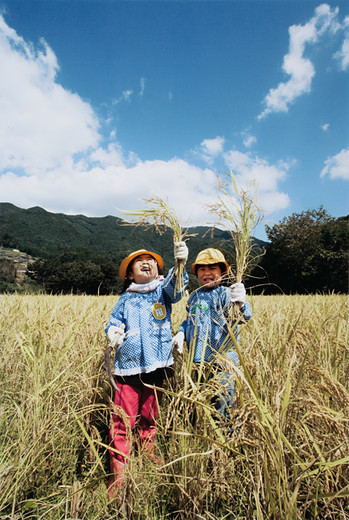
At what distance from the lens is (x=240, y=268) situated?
1.62 meters

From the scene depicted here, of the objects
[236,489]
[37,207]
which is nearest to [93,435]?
[236,489]

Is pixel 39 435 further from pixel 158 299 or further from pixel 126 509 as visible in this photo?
pixel 158 299

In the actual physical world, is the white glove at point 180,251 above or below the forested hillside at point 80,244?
below

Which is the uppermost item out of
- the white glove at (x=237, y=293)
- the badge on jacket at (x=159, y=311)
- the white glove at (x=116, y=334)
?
the white glove at (x=237, y=293)

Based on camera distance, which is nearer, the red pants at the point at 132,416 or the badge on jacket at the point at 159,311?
the red pants at the point at 132,416

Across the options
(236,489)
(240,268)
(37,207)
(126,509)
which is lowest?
(126,509)

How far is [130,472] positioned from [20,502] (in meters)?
0.51

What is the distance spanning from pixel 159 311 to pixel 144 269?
0.36 m

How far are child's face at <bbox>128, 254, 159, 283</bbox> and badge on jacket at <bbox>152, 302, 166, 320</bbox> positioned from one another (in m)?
0.25

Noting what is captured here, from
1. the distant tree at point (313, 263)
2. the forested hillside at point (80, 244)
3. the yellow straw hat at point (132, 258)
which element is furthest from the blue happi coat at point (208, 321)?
the distant tree at point (313, 263)

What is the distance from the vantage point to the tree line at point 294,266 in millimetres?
22953

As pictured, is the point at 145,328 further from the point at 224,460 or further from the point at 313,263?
the point at 313,263

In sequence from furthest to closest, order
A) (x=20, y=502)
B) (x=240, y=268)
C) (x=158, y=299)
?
(x=158, y=299) < (x=240, y=268) < (x=20, y=502)

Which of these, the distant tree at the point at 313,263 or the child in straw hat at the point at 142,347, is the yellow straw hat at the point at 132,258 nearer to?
the child in straw hat at the point at 142,347
